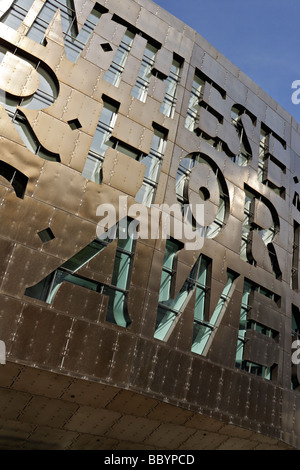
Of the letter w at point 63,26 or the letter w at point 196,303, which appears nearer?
the letter w at point 196,303

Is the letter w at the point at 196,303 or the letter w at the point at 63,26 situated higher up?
the letter w at the point at 63,26

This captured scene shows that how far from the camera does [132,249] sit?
17188mm

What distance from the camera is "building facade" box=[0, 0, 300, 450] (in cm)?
1469

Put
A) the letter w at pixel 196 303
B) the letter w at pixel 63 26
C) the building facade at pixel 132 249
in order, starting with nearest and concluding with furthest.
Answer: the building facade at pixel 132 249 → the letter w at pixel 196 303 → the letter w at pixel 63 26

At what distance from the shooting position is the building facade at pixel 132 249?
14.7 m

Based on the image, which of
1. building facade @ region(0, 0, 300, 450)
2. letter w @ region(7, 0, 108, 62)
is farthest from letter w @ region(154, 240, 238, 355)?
letter w @ region(7, 0, 108, 62)

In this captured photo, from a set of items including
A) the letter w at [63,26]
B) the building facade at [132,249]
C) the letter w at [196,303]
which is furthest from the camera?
the letter w at [63,26]

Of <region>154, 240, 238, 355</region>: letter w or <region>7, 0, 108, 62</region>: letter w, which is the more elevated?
<region>7, 0, 108, 62</region>: letter w

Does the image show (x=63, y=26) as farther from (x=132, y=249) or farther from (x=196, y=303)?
(x=196, y=303)

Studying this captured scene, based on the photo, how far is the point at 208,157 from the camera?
2164cm

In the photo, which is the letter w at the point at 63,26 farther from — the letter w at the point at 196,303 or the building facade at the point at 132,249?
the letter w at the point at 196,303

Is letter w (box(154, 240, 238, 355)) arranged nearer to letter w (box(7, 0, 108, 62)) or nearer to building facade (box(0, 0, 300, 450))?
building facade (box(0, 0, 300, 450))

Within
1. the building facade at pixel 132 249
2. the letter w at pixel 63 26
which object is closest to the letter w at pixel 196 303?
the building facade at pixel 132 249

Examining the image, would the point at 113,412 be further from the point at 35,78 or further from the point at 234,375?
the point at 35,78
